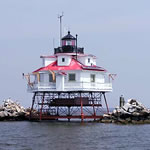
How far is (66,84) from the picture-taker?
66.9 meters

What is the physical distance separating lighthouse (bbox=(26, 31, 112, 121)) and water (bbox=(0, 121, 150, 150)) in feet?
19.3

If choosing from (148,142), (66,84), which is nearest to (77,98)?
(66,84)

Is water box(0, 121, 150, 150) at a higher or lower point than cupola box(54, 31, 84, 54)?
lower

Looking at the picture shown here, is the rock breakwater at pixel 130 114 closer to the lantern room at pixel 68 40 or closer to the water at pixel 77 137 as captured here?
the water at pixel 77 137

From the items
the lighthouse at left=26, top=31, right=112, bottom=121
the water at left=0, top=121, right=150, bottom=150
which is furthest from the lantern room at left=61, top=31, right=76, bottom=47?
the water at left=0, top=121, right=150, bottom=150

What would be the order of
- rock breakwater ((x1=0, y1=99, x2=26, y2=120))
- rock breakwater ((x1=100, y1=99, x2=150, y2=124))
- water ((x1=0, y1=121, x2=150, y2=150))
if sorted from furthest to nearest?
1. rock breakwater ((x1=0, y1=99, x2=26, y2=120))
2. rock breakwater ((x1=100, y1=99, x2=150, y2=124))
3. water ((x1=0, y1=121, x2=150, y2=150))

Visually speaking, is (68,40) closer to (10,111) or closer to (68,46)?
(68,46)

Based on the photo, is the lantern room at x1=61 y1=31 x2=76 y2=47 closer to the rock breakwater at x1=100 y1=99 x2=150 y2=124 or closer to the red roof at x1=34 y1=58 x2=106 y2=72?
the red roof at x1=34 y1=58 x2=106 y2=72

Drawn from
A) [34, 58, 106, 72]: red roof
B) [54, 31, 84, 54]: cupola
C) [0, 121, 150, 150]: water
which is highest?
[54, 31, 84, 54]: cupola

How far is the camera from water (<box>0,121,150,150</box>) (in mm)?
44656

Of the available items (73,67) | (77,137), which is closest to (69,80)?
(73,67)

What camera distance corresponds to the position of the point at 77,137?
50469 mm

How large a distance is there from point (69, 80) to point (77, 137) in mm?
17978

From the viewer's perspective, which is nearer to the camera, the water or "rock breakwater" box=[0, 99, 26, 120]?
the water
